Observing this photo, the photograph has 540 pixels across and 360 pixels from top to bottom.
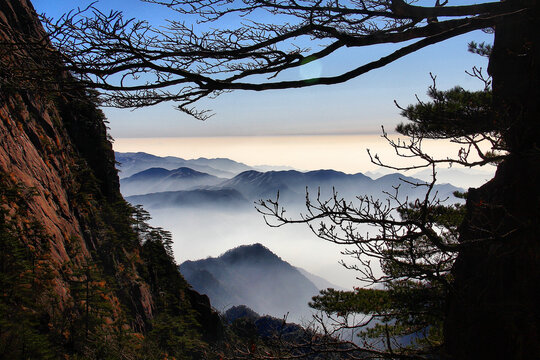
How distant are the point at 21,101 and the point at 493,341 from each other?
1091 centimetres

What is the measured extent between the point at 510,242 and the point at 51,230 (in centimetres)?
782

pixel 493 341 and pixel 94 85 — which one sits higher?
pixel 94 85

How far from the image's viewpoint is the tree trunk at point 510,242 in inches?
142

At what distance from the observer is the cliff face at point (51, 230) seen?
3.60 m

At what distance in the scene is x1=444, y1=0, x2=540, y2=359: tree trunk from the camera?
11.9 ft

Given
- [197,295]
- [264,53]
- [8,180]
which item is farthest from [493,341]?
[197,295]

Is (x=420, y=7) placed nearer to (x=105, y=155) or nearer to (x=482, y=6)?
(x=482, y=6)

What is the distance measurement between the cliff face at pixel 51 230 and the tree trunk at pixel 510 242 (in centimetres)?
549

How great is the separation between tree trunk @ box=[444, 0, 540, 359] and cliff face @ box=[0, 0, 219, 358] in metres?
5.49

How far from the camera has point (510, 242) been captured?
3.73m

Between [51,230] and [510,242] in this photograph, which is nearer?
[510,242]

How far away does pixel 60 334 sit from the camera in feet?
14.5

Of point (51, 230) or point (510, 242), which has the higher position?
point (510, 242)

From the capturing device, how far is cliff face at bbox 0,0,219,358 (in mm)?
3604
